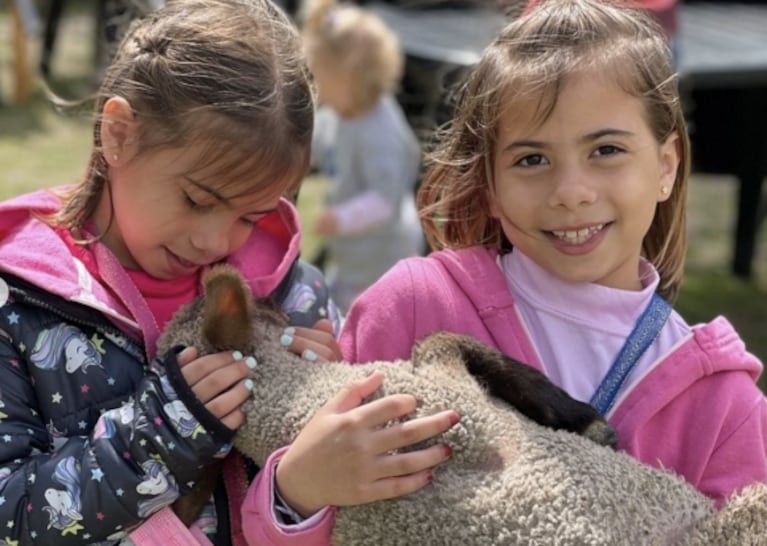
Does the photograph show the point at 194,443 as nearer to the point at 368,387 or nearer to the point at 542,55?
the point at 368,387

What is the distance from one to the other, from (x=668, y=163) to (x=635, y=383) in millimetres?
382

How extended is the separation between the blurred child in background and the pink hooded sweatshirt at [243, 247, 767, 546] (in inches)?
120

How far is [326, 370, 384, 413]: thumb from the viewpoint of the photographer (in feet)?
5.17

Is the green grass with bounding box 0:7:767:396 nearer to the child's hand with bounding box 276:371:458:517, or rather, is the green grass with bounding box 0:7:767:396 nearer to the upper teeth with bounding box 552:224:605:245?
the upper teeth with bounding box 552:224:605:245

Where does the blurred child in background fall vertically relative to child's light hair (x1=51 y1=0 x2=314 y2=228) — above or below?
below

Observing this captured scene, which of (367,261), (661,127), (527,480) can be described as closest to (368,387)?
(527,480)

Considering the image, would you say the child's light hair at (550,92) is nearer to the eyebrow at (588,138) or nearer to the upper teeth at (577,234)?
the eyebrow at (588,138)

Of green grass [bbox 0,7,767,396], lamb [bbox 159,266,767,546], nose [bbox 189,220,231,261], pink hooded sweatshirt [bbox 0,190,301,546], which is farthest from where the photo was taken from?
green grass [bbox 0,7,767,396]

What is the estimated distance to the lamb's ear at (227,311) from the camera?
166 cm

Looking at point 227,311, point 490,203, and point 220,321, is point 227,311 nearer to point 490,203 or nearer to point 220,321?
point 220,321

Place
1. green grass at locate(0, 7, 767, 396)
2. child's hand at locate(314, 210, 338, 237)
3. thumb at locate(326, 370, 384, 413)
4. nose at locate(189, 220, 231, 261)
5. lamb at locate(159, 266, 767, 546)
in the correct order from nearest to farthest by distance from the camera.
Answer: lamb at locate(159, 266, 767, 546) → thumb at locate(326, 370, 384, 413) → nose at locate(189, 220, 231, 261) → child's hand at locate(314, 210, 338, 237) → green grass at locate(0, 7, 767, 396)

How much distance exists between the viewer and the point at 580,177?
1.76m

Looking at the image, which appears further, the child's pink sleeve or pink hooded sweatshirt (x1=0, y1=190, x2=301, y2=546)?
pink hooded sweatshirt (x1=0, y1=190, x2=301, y2=546)

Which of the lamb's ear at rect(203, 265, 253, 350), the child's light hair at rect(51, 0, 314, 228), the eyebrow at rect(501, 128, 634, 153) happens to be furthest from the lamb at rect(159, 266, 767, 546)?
the eyebrow at rect(501, 128, 634, 153)
